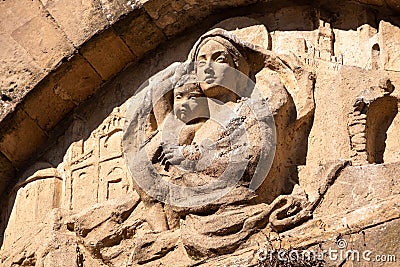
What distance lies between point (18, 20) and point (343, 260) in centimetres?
270

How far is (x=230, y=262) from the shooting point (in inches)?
277

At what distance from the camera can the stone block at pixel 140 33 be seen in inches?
316

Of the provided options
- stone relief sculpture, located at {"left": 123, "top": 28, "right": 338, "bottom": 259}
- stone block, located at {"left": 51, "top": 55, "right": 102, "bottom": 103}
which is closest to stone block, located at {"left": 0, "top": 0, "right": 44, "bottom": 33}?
stone block, located at {"left": 51, "top": 55, "right": 102, "bottom": 103}

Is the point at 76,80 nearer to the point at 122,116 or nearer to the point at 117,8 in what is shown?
the point at 122,116

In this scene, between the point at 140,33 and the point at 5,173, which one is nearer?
the point at 140,33

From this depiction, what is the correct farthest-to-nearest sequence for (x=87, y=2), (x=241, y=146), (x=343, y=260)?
(x=87, y=2), (x=241, y=146), (x=343, y=260)

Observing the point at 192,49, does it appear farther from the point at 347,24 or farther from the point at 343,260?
the point at 343,260

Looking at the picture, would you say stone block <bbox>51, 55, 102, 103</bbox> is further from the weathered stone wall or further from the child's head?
the child's head

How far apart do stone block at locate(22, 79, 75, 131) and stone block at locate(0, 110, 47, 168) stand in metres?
0.04

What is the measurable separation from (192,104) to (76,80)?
913 mm

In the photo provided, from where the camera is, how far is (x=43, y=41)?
26.8 feet

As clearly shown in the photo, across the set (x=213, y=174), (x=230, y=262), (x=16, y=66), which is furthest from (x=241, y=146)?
(x=16, y=66)

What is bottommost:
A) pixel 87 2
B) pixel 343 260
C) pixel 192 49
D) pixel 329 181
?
pixel 343 260

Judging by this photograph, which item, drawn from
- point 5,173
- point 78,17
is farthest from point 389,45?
point 5,173
